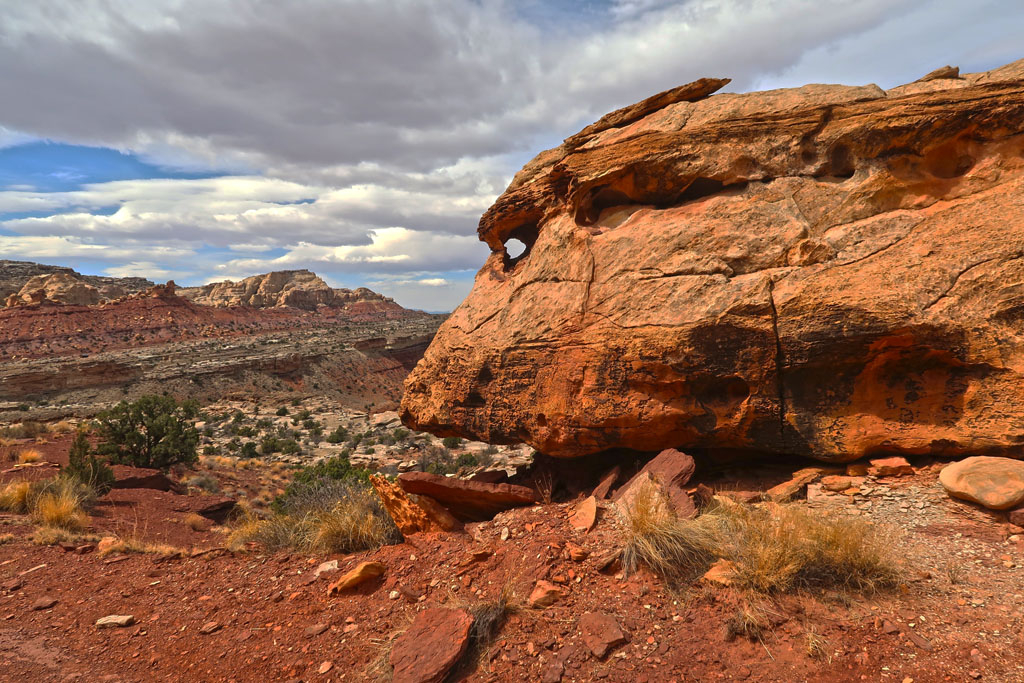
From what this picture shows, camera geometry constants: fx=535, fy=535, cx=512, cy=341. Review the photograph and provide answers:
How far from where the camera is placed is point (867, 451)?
16.0 feet

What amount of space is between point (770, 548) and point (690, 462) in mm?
1501

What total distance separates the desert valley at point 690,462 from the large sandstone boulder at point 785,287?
0.09 feet

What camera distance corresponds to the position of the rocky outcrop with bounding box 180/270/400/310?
100 metres

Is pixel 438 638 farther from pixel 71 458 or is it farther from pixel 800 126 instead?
pixel 71 458

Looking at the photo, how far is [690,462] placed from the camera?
509 cm

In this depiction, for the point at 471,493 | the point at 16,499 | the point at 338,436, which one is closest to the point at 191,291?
the point at 338,436

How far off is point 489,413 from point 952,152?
560 cm

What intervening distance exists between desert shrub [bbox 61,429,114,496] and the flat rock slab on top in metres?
7.49

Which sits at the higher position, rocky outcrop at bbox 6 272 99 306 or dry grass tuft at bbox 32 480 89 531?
rocky outcrop at bbox 6 272 99 306

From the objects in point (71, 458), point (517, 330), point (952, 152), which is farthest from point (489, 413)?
point (71, 458)

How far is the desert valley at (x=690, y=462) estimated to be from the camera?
3555mm

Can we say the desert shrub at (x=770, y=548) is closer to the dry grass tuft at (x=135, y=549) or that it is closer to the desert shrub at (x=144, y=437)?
the dry grass tuft at (x=135, y=549)

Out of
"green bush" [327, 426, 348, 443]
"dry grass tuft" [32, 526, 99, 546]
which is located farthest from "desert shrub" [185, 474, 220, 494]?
"green bush" [327, 426, 348, 443]

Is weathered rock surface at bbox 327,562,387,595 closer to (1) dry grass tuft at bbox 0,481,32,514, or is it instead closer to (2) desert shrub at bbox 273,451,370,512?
(2) desert shrub at bbox 273,451,370,512
